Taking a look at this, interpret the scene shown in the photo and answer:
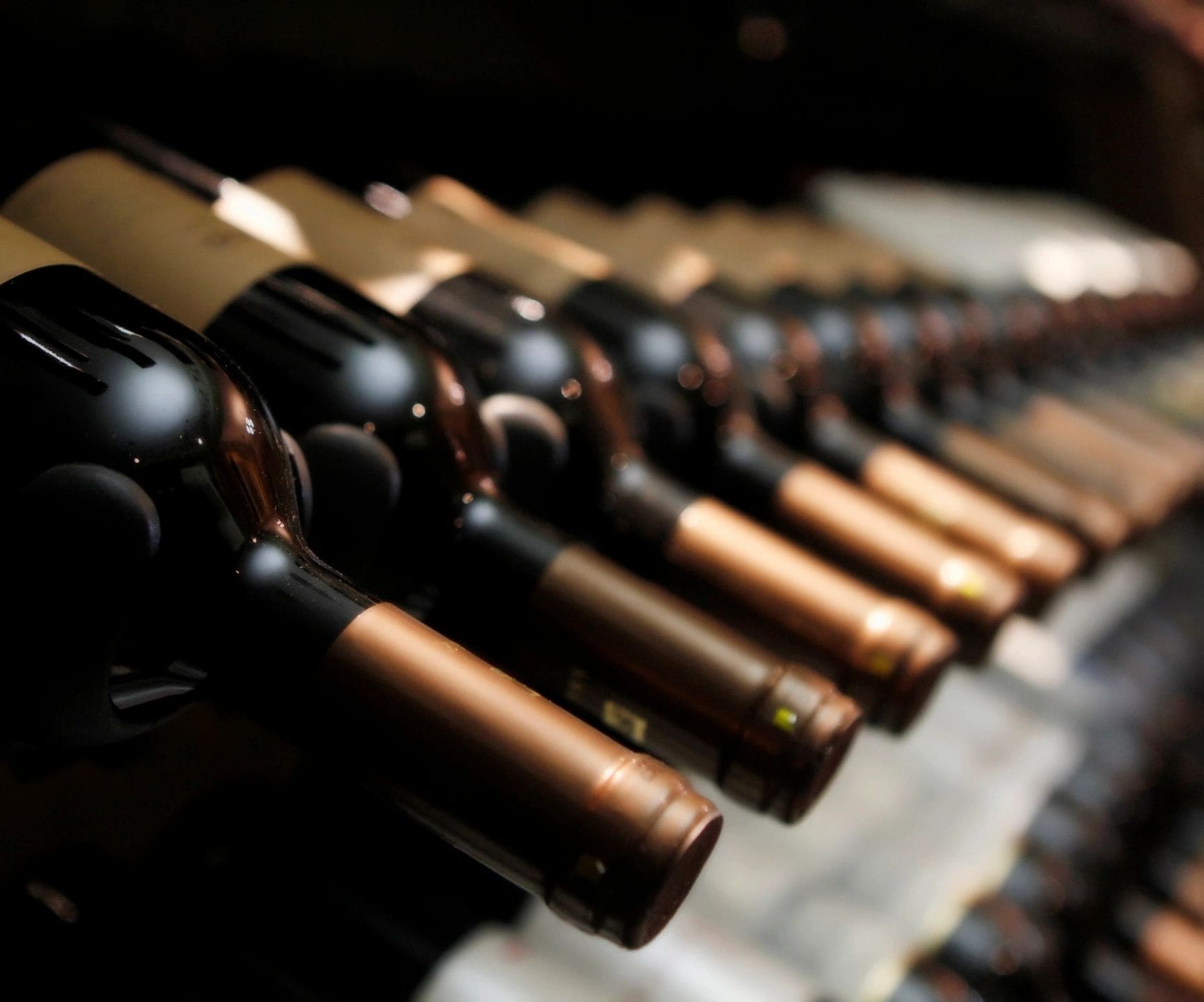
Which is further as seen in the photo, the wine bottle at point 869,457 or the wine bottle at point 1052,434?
the wine bottle at point 1052,434

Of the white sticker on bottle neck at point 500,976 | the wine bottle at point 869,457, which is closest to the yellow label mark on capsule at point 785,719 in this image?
the white sticker on bottle neck at point 500,976

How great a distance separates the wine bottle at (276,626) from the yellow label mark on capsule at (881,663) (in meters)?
0.16

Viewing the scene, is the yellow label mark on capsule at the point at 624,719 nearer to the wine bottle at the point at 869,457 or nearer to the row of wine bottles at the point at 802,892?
the row of wine bottles at the point at 802,892

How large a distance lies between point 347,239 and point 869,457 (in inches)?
11.1

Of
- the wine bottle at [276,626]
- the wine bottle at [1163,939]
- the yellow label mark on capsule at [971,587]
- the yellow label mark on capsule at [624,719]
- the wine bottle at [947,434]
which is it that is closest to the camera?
the wine bottle at [276,626]

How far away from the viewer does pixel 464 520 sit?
376 mm

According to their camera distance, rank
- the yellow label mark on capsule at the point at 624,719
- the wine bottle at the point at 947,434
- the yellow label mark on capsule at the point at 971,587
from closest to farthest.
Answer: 1. the yellow label mark on capsule at the point at 624,719
2. the yellow label mark on capsule at the point at 971,587
3. the wine bottle at the point at 947,434

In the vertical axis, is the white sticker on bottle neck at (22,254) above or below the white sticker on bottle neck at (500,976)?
above

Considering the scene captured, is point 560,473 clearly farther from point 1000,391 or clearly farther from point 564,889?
point 1000,391

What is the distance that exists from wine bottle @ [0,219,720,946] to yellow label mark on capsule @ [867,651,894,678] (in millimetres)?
155

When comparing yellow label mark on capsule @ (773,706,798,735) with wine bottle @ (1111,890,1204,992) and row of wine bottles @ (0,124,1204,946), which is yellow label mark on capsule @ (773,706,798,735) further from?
wine bottle @ (1111,890,1204,992)

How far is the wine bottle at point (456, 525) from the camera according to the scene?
0.35 m

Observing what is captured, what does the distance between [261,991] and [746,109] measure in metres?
0.79

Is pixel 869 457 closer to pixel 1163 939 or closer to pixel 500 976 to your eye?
pixel 500 976
